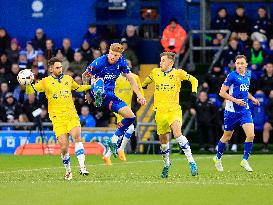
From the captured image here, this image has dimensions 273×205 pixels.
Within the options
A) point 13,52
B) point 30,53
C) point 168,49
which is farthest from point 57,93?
point 13,52

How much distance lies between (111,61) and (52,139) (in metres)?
10.7

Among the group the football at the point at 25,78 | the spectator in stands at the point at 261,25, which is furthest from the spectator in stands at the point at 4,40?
the football at the point at 25,78

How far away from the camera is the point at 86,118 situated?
1204 inches

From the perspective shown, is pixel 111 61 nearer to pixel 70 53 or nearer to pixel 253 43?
pixel 253 43

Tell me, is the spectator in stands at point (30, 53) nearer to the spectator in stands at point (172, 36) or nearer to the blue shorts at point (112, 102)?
the spectator in stands at point (172, 36)

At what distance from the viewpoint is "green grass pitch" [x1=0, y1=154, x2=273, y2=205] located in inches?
575

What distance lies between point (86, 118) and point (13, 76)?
3.45 m

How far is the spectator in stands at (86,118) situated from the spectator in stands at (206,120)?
3.00 metres

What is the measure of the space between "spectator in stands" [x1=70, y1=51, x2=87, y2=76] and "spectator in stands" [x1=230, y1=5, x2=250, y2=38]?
4.63 m

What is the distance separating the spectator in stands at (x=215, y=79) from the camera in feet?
98.8

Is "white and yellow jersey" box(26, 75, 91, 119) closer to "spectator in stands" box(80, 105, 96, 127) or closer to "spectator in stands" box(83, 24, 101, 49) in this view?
"spectator in stands" box(80, 105, 96, 127)

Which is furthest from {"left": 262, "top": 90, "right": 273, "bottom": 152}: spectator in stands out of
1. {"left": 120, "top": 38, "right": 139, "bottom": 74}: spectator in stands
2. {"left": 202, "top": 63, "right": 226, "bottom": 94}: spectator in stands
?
{"left": 120, "top": 38, "right": 139, "bottom": 74}: spectator in stands

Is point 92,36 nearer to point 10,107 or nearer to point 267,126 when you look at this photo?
point 10,107

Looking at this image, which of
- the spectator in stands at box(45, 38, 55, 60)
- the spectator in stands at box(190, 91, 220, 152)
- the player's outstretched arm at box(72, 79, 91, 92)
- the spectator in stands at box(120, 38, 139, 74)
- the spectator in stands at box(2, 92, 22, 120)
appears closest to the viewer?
the player's outstretched arm at box(72, 79, 91, 92)
